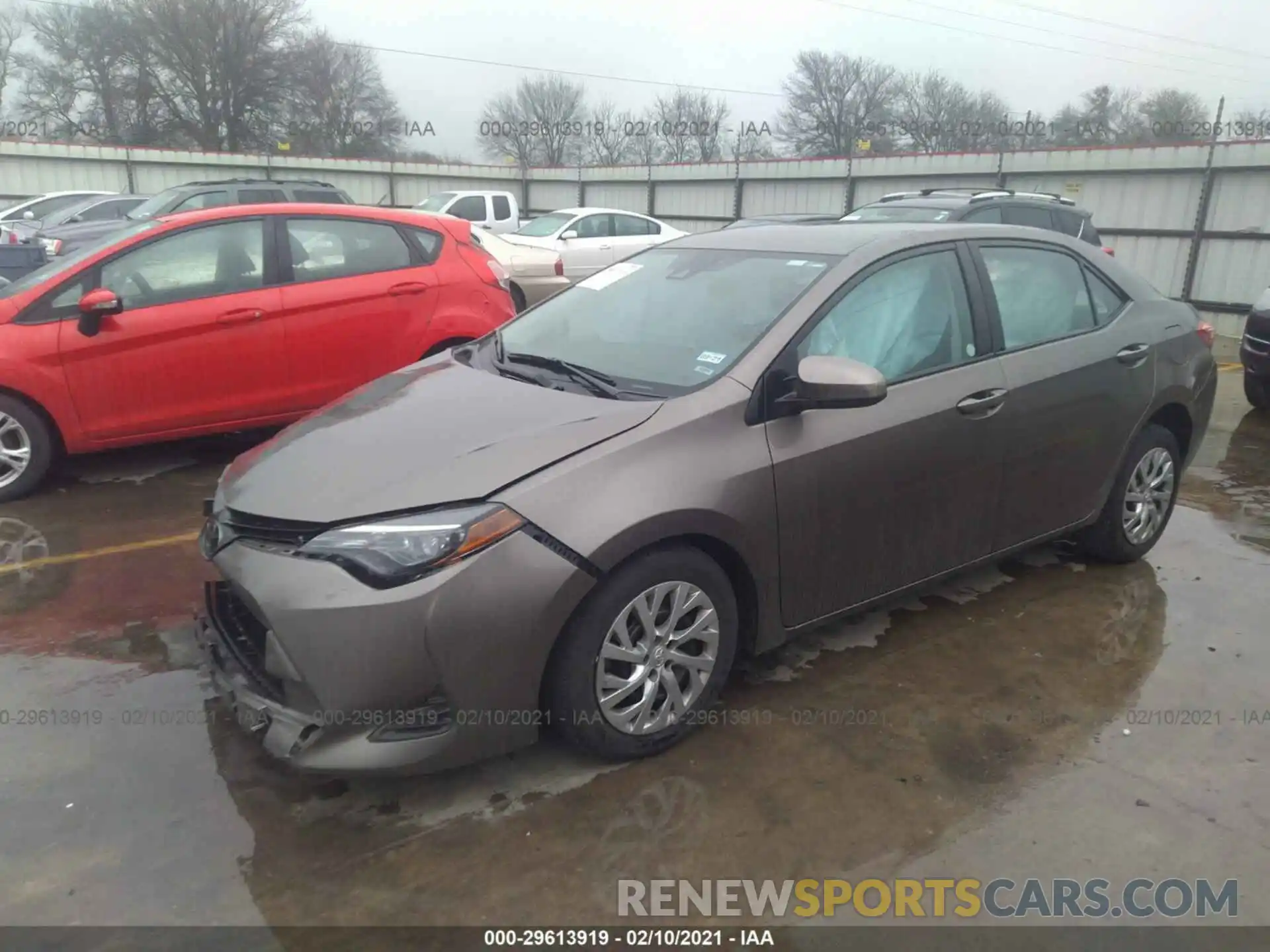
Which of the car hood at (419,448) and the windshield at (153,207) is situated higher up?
the windshield at (153,207)

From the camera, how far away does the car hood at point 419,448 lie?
8.55ft

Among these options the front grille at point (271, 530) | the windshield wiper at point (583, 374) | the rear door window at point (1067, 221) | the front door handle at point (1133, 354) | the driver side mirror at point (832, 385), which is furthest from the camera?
the rear door window at point (1067, 221)

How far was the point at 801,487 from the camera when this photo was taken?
3043 millimetres

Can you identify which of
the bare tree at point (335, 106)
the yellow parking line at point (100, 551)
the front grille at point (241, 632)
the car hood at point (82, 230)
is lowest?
the yellow parking line at point (100, 551)

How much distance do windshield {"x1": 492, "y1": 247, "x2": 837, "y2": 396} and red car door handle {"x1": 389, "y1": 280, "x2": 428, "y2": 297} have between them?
2.25 meters

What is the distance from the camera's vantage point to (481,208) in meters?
18.3

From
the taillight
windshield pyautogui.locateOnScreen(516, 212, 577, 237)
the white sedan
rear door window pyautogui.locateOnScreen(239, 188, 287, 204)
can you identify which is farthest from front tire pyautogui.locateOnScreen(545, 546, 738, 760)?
windshield pyautogui.locateOnScreen(516, 212, 577, 237)

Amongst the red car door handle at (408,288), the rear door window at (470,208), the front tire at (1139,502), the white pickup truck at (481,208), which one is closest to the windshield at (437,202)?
the white pickup truck at (481,208)

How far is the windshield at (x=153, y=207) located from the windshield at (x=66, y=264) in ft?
26.9

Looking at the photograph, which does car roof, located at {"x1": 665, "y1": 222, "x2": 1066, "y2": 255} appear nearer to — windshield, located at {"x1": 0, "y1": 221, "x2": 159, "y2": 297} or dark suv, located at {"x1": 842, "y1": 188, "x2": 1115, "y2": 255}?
windshield, located at {"x1": 0, "y1": 221, "x2": 159, "y2": 297}

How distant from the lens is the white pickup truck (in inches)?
712

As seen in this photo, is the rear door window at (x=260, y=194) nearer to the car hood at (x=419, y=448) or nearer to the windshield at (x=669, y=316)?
the windshield at (x=669, y=316)

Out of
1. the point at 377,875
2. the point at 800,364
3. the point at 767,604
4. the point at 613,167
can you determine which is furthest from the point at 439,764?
the point at 613,167

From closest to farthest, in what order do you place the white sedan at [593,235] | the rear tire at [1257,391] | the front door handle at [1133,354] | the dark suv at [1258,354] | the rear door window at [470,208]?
the front door handle at [1133,354] < the dark suv at [1258,354] < the rear tire at [1257,391] < the white sedan at [593,235] < the rear door window at [470,208]
